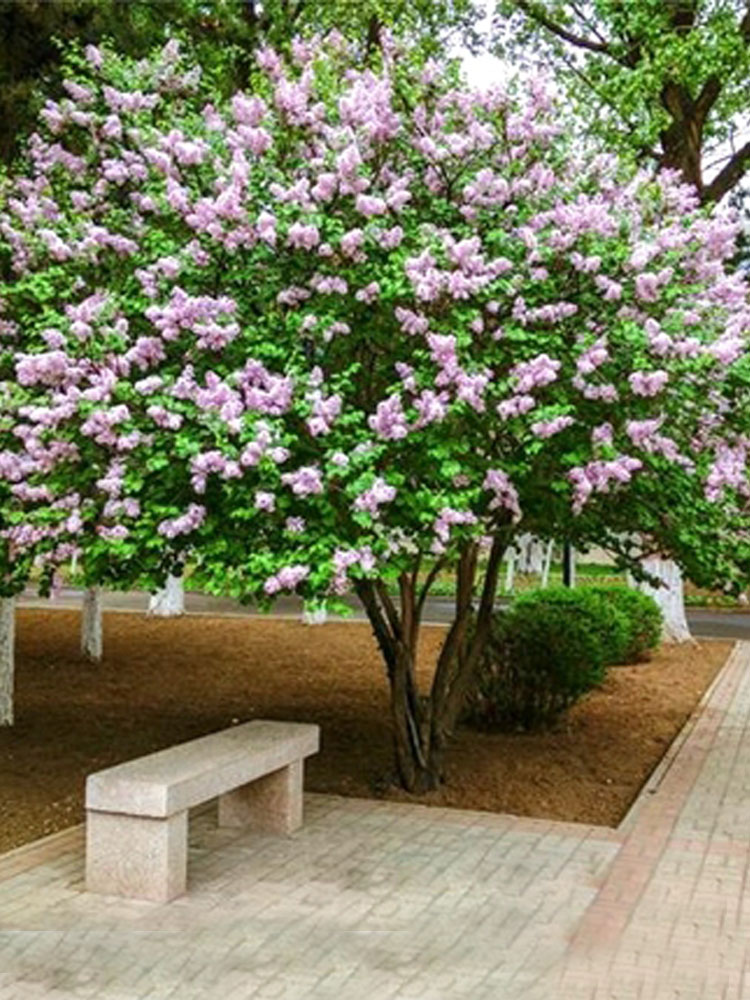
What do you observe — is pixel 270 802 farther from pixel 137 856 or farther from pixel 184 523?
pixel 184 523

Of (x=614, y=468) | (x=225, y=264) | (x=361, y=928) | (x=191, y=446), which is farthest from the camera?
(x=225, y=264)

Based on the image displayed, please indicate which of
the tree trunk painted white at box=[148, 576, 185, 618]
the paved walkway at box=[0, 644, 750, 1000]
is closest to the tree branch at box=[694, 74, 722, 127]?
the tree trunk painted white at box=[148, 576, 185, 618]

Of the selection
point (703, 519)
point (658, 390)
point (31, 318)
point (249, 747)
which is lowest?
point (249, 747)

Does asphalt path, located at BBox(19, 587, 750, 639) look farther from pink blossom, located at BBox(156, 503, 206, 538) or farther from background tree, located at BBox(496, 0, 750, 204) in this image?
pink blossom, located at BBox(156, 503, 206, 538)

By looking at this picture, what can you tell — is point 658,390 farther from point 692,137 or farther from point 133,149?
point 692,137

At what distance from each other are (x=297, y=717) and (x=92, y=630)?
4.30 m

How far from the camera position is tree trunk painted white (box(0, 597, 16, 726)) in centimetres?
1052

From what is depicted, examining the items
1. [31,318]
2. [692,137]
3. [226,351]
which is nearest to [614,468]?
[226,351]

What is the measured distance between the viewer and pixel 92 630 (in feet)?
48.9

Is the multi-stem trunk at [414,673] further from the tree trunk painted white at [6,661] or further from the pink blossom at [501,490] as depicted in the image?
the tree trunk painted white at [6,661]

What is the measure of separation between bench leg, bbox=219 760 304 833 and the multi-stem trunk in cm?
129

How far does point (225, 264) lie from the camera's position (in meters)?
7.62

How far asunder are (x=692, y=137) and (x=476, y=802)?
12979mm

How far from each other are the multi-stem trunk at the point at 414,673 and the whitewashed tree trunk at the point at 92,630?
655cm
